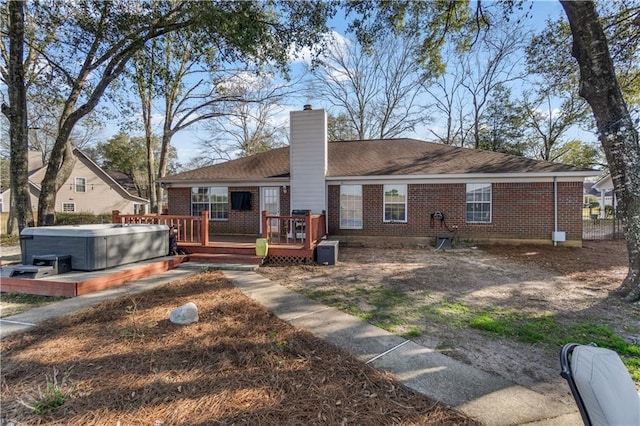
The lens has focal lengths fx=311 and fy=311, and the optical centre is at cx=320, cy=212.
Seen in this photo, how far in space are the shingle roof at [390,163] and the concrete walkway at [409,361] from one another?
7.90 meters

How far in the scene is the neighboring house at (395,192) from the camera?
10.9m

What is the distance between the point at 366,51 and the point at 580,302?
27.7 feet

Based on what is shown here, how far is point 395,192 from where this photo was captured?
11969 millimetres

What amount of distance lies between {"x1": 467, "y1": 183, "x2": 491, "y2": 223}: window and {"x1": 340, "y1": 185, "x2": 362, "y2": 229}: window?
13.2 feet

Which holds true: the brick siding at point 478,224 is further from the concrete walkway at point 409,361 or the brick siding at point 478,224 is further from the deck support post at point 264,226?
the concrete walkway at point 409,361

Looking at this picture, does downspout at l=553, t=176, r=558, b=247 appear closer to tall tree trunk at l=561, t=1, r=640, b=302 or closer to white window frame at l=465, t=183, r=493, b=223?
white window frame at l=465, t=183, r=493, b=223

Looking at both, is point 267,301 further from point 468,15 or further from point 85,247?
point 468,15

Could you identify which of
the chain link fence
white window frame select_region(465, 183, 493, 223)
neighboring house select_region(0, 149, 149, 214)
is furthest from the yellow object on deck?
neighboring house select_region(0, 149, 149, 214)

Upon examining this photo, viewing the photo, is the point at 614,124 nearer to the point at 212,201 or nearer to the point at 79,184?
the point at 212,201

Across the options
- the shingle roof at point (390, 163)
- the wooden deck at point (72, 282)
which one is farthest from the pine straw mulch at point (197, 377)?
the shingle roof at point (390, 163)

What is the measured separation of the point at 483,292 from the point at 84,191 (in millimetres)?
32104

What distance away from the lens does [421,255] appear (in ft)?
32.2

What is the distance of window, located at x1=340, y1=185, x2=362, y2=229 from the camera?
12258 millimetres

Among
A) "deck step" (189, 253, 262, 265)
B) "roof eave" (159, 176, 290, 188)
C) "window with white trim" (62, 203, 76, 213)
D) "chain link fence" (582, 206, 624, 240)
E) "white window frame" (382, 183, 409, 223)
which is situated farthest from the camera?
"window with white trim" (62, 203, 76, 213)
